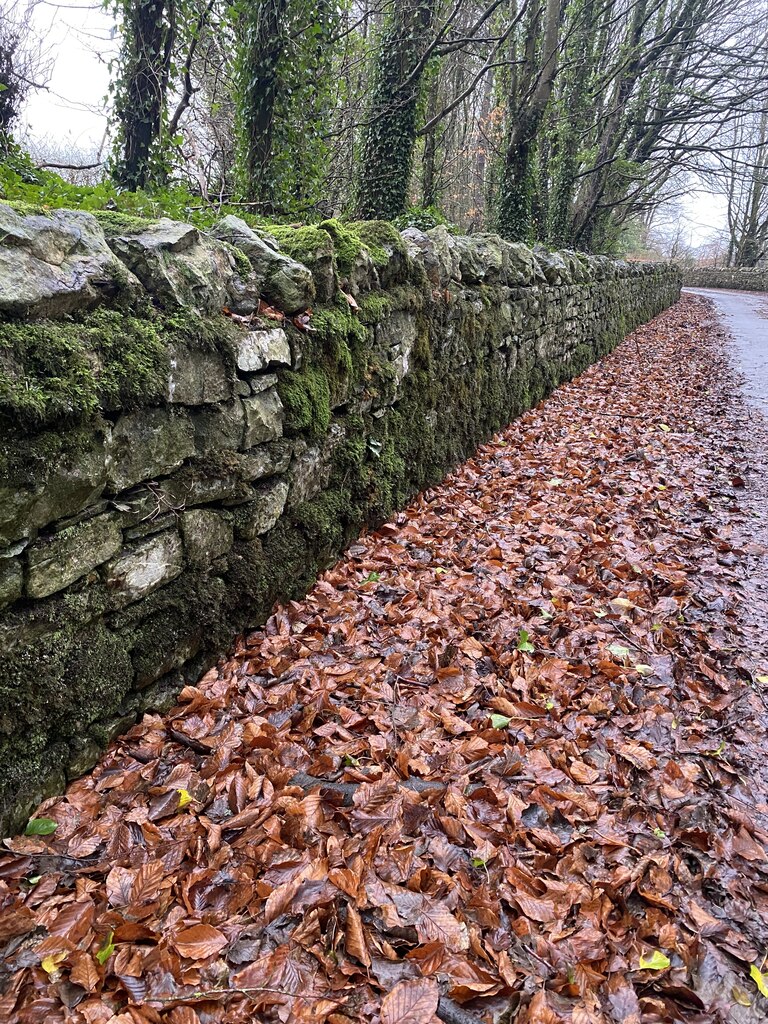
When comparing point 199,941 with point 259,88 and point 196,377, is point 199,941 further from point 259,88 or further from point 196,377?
point 259,88

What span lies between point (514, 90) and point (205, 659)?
12759 mm

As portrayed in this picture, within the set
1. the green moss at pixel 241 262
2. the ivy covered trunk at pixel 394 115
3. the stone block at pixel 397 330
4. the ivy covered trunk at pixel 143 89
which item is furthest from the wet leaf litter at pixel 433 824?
the ivy covered trunk at pixel 394 115

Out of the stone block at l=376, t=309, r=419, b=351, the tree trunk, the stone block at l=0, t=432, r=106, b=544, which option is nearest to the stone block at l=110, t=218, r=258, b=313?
the stone block at l=0, t=432, r=106, b=544

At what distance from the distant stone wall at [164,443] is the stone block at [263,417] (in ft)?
0.04

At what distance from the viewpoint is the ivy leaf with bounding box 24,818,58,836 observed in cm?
220

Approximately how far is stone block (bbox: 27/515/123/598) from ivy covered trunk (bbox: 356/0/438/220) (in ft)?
24.1

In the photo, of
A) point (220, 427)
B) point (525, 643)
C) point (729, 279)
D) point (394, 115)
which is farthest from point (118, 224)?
point (729, 279)

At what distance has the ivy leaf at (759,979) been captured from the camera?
1.83 m

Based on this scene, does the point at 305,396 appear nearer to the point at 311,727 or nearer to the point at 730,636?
the point at 311,727

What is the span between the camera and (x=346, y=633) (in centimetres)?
353

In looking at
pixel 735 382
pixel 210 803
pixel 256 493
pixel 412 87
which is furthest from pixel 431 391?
pixel 735 382

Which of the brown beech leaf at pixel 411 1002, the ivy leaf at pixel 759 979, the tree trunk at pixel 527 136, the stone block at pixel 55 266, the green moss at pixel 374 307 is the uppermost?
the tree trunk at pixel 527 136

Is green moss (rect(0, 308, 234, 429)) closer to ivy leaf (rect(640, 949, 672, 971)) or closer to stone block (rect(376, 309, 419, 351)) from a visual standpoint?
stone block (rect(376, 309, 419, 351))

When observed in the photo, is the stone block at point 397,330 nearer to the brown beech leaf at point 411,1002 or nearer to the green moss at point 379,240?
A: the green moss at point 379,240
